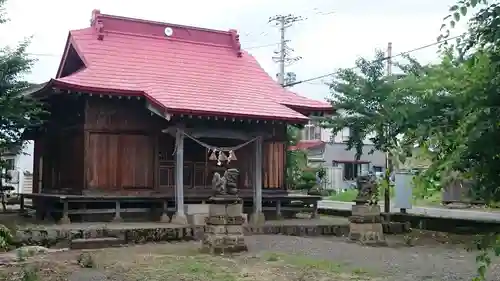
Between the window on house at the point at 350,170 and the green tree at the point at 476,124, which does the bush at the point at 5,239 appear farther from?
the window on house at the point at 350,170

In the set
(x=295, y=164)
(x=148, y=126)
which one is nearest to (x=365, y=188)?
(x=148, y=126)

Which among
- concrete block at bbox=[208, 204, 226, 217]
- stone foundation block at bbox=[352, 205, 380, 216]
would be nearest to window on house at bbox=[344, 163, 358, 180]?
stone foundation block at bbox=[352, 205, 380, 216]

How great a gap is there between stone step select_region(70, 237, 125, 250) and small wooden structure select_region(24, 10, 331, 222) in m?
2.43

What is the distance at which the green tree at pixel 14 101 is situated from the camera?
1543 cm

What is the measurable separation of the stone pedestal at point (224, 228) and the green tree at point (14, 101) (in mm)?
6241

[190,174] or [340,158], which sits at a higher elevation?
[340,158]

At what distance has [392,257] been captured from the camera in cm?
1224

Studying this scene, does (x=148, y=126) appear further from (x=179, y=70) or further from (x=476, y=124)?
(x=476, y=124)

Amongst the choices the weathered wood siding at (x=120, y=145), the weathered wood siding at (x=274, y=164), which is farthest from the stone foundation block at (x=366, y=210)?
the weathered wood siding at (x=120, y=145)

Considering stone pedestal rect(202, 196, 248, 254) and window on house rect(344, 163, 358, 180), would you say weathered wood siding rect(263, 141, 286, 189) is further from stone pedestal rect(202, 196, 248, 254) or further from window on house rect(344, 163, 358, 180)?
window on house rect(344, 163, 358, 180)

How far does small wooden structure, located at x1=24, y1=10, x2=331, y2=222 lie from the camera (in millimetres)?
16141

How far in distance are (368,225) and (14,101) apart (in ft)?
32.5

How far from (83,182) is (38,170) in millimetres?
5073

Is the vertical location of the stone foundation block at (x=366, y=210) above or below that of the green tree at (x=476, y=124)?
below
